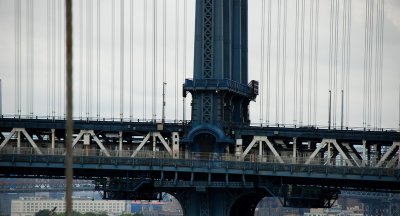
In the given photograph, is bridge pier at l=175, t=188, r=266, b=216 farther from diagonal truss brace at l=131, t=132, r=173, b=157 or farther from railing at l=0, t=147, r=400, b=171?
diagonal truss brace at l=131, t=132, r=173, b=157

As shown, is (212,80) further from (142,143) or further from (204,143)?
(142,143)

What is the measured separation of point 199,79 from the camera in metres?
145

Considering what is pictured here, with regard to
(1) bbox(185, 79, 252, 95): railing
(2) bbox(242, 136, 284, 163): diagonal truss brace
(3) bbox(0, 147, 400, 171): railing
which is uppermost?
(1) bbox(185, 79, 252, 95): railing

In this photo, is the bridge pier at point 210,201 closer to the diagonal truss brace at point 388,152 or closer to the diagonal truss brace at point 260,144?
the diagonal truss brace at point 260,144

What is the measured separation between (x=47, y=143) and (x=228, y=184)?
79.8ft

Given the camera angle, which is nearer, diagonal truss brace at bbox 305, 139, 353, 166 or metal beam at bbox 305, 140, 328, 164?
diagonal truss brace at bbox 305, 139, 353, 166

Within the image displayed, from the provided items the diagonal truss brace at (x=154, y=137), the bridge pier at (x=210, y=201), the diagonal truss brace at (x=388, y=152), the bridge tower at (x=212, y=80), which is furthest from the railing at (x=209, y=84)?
the diagonal truss brace at (x=388, y=152)

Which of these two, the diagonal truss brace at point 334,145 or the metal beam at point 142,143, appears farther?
the metal beam at point 142,143

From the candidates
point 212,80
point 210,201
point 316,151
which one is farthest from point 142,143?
point 316,151

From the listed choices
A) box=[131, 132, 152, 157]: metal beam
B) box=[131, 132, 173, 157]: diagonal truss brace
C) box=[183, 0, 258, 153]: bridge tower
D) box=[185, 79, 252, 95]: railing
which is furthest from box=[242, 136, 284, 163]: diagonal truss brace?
box=[131, 132, 152, 157]: metal beam

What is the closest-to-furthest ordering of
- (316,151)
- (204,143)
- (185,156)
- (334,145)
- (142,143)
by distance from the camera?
(334,145)
(316,151)
(185,156)
(204,143)
(142,143)

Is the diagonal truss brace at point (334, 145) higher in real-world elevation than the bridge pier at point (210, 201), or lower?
higher

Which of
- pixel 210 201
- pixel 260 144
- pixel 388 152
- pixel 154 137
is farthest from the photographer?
pixel 154 137

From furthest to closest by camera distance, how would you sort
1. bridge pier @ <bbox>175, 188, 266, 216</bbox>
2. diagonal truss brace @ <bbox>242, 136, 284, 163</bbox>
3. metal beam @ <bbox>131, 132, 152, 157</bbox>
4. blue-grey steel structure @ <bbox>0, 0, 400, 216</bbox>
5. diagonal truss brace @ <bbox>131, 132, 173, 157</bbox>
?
diagonal truss brace @ <bbox>131, 132, 173, 157</bbox> < metal beam @ <bbox>131, 132, 152, 157</bbox> < bridge pier @ <bbox>175, 188, 266, 216</bbox> < diagonal truss brace @ <bbox>242, 136, 284, 163</bbox> < blue-grey steel structure @ <bbox>0, 0, 400, 216</bbox>
